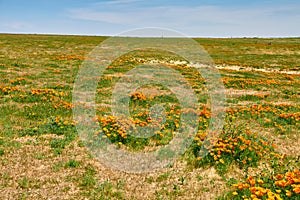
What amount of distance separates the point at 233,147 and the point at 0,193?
604cm

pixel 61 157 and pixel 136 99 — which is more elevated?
pixel 136 99

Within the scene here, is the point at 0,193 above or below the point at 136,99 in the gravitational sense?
below

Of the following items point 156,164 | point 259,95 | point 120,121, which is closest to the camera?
point 156,164

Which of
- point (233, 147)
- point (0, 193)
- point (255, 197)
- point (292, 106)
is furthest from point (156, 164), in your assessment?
point (292, 106)

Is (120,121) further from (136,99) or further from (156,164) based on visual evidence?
(136,99)

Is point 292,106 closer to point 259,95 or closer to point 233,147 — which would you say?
point 259,95

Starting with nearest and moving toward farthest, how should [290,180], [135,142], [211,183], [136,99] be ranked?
[290,180], [211,183], [135,142], [136,99]

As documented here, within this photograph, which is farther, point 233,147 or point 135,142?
point 135,142

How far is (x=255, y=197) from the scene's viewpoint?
219 inches

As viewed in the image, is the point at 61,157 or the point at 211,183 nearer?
the point at 211,183

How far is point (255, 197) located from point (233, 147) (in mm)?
2429

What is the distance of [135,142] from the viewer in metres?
8.64

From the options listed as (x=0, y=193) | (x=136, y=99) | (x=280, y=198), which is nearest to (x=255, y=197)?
(x=280, y=198)

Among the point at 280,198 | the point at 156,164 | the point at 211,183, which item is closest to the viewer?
the point at 280,198
